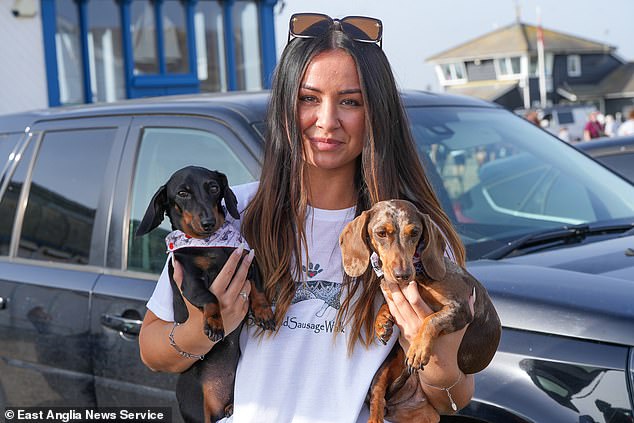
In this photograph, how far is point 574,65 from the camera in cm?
7869

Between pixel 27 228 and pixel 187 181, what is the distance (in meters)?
2.05

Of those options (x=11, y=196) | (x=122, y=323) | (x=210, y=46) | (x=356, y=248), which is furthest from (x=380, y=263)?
(x=210, y=46)

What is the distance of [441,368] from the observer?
2256 mm

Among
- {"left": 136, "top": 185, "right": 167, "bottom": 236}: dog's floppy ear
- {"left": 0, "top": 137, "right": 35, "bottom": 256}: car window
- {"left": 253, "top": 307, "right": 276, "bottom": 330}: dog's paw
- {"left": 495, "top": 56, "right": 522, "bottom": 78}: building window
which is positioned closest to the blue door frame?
{"left": 0, "top": 137, "right": 35, "bottom": 256}: car window

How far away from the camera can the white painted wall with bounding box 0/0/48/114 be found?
12820 mm

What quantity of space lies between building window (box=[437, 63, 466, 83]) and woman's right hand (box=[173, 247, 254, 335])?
76.6 meters

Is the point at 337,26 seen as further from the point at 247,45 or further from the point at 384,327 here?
the point at 247,45

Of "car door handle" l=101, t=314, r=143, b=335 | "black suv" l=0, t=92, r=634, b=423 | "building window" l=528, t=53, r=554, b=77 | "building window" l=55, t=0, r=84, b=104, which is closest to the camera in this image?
"black suv" l=0, t=92, r=634, b=423

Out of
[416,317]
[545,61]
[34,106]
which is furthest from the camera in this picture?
[545,61]

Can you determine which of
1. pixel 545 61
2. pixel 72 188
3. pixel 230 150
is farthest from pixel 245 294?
pixel 545 61

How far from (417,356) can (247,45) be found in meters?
13.6

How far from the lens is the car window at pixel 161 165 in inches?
146

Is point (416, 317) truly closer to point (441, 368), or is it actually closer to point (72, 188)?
point (441, 368)

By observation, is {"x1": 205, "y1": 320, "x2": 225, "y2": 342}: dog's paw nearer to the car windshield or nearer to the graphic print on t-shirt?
the graphic print on t-shirt
